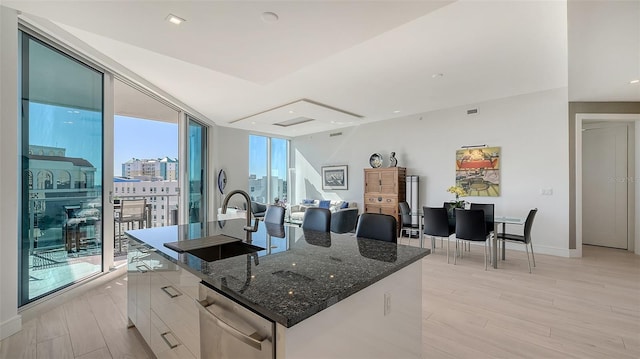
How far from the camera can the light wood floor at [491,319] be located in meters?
2.05

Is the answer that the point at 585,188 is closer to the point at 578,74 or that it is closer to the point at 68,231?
the point at 578,74

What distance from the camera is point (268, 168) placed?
882cm

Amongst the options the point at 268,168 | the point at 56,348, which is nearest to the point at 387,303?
the point at 56,348

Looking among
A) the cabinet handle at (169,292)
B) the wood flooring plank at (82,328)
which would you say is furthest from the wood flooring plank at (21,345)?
the cabinet handle at (169,292)

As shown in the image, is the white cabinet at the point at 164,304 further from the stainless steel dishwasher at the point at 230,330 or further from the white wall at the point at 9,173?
the white wall at the point at 9,173

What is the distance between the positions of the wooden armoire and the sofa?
0.57 meters

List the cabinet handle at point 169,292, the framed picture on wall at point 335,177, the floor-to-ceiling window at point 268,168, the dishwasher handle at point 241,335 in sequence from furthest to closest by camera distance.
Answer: the floor-to-ceiling window at point 268,168, the framed picture on wall at point 335,177, the cabinet handle at point 169,292, the dishwasher handle at point 241,335

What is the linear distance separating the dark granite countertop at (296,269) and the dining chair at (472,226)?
9.56ft

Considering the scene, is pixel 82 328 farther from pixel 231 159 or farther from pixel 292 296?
pixel 231 159

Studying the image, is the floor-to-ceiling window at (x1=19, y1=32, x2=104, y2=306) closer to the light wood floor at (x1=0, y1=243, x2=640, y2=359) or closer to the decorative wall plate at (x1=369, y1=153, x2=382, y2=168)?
the light wood floor at (x1=0, y1=243, x2=640, y2=359)

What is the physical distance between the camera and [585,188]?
540cm

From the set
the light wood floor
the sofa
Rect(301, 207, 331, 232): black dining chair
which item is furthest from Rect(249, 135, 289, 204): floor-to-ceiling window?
Rect(301, 207, 331, 232): black dining chair

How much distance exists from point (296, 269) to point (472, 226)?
3.71 meters

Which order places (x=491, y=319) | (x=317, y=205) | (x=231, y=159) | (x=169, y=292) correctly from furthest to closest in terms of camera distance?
(x=317, y=205) → (x=231, y=159) → (x=491, y=319) → (x=169, y=292)
